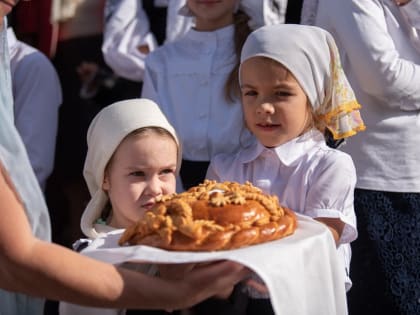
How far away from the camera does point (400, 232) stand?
389 centimetres

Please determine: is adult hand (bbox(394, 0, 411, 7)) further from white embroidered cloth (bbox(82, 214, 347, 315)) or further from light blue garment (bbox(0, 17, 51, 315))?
light blue garment (bbox(0, 17, 51, 315))

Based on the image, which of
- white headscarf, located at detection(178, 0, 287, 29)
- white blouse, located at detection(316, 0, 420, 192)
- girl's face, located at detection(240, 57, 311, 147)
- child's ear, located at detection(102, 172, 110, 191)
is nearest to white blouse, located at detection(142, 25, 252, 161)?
white headscarf, located at detection(178, 0, 287, 29)

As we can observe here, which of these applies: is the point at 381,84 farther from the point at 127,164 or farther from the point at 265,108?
the point at 127,164

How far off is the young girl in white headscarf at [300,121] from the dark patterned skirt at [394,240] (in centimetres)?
54

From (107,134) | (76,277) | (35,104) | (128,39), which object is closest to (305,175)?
(107,134)

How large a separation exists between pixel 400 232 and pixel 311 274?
1.33 meters

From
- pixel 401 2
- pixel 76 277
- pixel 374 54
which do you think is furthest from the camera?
pixel 401 2

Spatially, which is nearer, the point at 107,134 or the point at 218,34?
the point at 107,134

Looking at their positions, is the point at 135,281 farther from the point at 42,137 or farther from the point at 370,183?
the point at 42,137

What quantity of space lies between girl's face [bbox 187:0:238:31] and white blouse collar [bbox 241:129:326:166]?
38.7 inches

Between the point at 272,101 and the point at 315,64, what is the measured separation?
0.20m

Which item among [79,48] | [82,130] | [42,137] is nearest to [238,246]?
[42,137]

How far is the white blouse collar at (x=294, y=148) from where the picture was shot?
332cm

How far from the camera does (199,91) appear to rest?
4172mm
